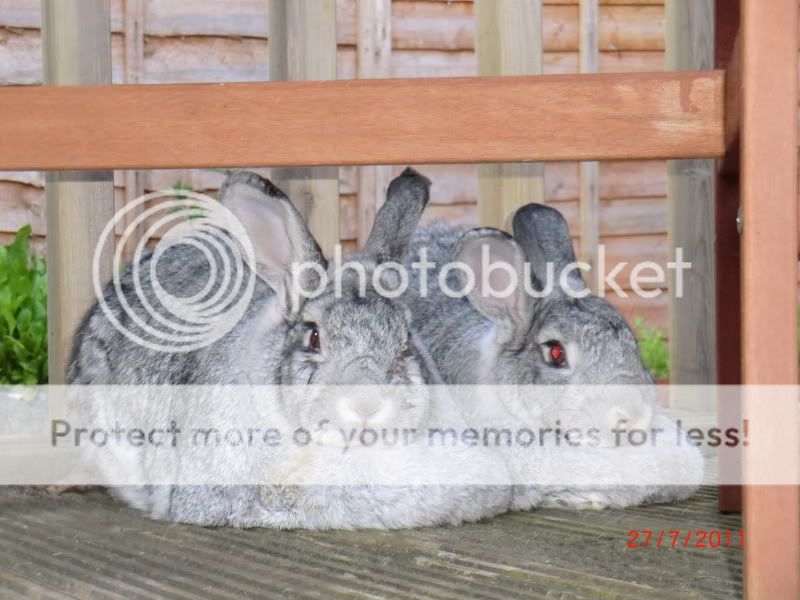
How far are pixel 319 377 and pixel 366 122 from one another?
786 millimetres

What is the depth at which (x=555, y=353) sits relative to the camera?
10.2 feet

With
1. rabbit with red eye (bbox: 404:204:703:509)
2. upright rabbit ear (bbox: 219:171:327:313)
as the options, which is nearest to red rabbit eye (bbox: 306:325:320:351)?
upright rabbit ear (bbox: 219:171:327:313)

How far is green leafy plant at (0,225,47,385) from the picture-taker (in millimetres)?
4887

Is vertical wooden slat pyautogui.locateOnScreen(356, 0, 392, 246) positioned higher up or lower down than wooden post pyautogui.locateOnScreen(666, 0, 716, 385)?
higher up

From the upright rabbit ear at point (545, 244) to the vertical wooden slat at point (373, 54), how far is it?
3.46 meters

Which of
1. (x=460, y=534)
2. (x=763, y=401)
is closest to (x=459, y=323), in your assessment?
(x=460, y=534)

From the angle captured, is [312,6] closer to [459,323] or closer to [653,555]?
[459,323]

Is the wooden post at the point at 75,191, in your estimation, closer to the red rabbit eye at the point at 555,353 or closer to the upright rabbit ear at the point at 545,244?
the upright rabbit ear at the point at 545,244

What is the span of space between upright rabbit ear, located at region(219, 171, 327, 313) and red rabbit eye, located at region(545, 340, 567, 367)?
0.70 meters

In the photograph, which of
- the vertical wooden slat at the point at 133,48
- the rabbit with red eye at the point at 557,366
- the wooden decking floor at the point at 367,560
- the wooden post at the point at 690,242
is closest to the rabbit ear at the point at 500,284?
the rabbit with red eye at the point at 557,366

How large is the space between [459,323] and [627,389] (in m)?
0.71

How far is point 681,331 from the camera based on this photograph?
13.3 feet

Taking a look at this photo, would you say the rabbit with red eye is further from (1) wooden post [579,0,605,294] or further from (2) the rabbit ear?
(1) wooden post [579,0,605,294]

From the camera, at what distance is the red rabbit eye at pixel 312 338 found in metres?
2.75
